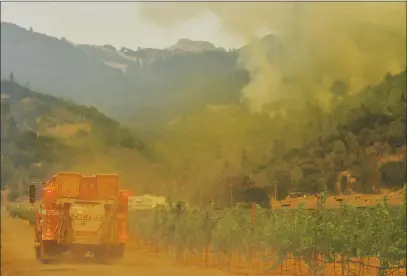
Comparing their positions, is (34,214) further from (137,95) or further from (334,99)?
(334,99)

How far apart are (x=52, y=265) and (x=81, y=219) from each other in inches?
58.0

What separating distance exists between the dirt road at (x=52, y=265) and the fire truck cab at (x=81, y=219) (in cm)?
32

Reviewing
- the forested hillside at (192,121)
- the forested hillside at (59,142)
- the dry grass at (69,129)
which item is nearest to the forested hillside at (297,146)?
the forested hillside at (192,121)

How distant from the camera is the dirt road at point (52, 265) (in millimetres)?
13905

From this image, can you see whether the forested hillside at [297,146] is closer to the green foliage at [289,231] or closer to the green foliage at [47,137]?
the green foliage at [289,231]

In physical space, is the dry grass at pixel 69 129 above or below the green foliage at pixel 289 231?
above

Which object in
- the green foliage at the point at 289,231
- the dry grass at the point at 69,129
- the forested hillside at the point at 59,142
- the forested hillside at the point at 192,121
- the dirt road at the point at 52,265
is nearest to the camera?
the green foliage at the point at 289,231

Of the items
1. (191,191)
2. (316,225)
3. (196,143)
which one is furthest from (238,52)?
(316,225)

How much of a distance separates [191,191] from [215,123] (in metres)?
2.90

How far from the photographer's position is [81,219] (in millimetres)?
14469

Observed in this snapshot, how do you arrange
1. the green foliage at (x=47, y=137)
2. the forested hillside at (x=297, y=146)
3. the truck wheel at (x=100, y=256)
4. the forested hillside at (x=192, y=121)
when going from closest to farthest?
the truck wheel at (x=100, y=256), the green foliage at (x=47, y=137), the forested hillside at (x=192, y=121), the forested hillside at (x=297, y=146)

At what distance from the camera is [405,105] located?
61.4ft

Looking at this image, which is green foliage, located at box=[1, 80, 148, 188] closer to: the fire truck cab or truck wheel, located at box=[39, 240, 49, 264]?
the fire truck cab

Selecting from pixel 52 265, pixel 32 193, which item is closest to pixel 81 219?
pixel 52 265
